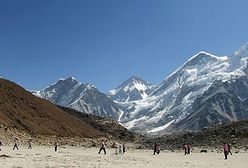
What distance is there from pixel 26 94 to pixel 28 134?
139ft

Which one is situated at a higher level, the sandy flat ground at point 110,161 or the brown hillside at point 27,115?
the brown hillside at point 27,115

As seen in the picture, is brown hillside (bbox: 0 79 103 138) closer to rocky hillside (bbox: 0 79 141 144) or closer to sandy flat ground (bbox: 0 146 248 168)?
rocky hillside (bbox: 0 79 141 144)

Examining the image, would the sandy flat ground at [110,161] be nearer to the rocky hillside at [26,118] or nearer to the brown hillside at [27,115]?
the rocky hillside at [26,118]

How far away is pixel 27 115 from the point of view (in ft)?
428

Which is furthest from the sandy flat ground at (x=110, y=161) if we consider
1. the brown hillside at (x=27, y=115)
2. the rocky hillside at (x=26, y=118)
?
the brown hillside at (x=27, y=115)

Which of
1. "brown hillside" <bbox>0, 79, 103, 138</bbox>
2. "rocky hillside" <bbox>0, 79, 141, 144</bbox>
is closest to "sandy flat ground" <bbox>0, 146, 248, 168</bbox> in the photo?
"rocky hillside" <bbox>0, 79, 141, 144</bbox>

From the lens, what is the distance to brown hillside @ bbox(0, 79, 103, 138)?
115375mm

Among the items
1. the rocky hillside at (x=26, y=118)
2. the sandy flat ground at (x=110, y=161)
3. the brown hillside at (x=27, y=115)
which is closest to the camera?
the sandy flat ground at (x=110, y=161)

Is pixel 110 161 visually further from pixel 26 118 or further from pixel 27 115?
pixel 27 115

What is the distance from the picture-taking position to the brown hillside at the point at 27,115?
115375 millimetres

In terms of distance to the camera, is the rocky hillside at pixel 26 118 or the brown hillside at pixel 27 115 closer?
the rocky hillside at pixel 26 118

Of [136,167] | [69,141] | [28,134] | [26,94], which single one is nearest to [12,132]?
[28,134]

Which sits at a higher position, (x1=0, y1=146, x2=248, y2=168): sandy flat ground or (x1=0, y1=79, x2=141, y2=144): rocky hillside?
(x1=0, y1=79, x2=141, y2=144): rocky hillside

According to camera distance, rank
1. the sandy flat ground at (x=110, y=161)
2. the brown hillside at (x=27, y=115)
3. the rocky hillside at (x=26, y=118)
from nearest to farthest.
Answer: the sandy flat ground at (x=110, y=161), the rocky hillside at (x=26, y=118), the brown hillside at (x=27, y=115)
